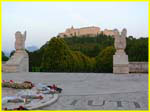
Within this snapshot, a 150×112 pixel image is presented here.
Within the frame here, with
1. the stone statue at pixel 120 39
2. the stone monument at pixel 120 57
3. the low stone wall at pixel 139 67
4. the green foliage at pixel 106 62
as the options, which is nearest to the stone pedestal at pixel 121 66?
the stone monument at pixel 120 57

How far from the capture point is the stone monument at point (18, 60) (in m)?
20.7

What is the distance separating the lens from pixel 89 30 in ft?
265

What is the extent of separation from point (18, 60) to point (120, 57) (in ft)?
22.4

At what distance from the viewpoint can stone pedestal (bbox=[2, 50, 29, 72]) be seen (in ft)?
67.8

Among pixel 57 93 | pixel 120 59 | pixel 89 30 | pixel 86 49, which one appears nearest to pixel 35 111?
pixel 57 93

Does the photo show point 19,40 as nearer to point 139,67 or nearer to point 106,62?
point 139,67

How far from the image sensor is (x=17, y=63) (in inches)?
811

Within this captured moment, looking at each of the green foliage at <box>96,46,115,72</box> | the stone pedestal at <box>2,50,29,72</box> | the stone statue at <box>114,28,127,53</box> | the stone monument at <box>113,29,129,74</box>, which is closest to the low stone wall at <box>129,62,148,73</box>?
the stone monument at <box>113,29,129,74</box>

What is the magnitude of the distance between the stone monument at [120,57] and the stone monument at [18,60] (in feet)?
20.6

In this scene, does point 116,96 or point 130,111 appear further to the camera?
point 116,96

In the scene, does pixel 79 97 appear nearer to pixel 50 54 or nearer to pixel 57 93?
pixel 57 93

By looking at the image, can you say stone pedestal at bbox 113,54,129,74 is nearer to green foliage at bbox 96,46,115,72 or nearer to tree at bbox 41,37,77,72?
green foliage at bbox 96,46,115,72

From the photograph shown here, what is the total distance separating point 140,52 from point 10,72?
21.4 metres

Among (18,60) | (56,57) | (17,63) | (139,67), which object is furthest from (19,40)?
(56,57)
